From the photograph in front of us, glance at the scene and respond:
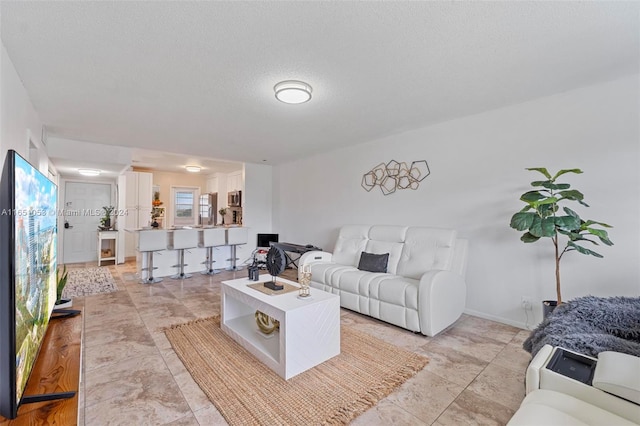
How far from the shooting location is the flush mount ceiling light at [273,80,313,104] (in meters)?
2.47

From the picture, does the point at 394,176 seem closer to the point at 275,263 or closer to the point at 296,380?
the point at 275,263

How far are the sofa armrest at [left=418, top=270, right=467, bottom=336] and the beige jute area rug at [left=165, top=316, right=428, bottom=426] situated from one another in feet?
1.35

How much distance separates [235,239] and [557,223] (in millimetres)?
5086

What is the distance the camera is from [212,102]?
293 centimetres

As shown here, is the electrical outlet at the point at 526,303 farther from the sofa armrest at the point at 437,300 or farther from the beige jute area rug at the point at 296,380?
the beige jute area rug at the point at 296,380

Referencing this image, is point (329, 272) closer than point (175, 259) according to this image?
Yes

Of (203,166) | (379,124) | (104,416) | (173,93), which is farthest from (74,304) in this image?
(379,124)

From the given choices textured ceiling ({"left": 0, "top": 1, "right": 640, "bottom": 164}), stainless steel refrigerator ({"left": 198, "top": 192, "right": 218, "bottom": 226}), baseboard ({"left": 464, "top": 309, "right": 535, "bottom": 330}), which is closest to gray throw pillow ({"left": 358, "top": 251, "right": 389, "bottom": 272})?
baseboard ({"left": 464, "top": 309, "right": 535, "bottom": 330})

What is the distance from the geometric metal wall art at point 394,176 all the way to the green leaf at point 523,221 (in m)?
1.34

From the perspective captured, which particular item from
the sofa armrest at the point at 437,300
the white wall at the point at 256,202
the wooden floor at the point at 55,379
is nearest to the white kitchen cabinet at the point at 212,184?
the white wall at the point at 256,202

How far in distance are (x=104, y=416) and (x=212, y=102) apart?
8.77 feet

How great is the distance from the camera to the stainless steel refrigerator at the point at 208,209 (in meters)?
7.95

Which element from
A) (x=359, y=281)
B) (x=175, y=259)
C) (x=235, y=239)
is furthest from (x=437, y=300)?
(x=175, y=259)

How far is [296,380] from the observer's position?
1.98m
